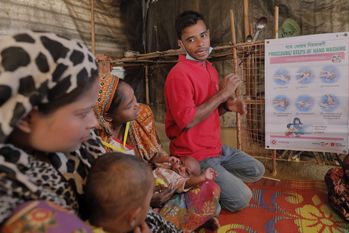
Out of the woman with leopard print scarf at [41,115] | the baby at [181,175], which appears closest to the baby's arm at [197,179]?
the baby at [181,175]

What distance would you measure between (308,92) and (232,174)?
1096 mm

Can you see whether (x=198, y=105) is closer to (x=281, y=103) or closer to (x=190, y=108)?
(x=190, y=108)

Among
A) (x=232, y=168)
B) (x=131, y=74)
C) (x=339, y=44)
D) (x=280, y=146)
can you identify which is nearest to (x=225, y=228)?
(x=232, y=168)

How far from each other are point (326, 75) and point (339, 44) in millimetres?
272

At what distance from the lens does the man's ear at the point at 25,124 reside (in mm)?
646

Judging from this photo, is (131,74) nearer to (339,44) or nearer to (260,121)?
(260,121)

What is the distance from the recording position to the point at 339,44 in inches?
94.7

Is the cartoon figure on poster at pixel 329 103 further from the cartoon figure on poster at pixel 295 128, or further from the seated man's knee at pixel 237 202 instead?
the seated man's knee at pixel 237 202

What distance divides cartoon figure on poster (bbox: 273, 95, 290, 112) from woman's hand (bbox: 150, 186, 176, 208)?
1589 mm

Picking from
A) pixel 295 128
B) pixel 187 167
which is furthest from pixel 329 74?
pixel 187 167

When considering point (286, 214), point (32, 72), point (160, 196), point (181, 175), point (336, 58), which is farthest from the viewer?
point (336, 58)

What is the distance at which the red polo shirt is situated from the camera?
1900 mm

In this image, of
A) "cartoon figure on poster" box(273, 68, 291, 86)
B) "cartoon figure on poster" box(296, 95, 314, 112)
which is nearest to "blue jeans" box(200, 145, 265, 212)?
"cartoon figure on poster" box(296, 95, 314, 112)

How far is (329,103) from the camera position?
2.52 meters
